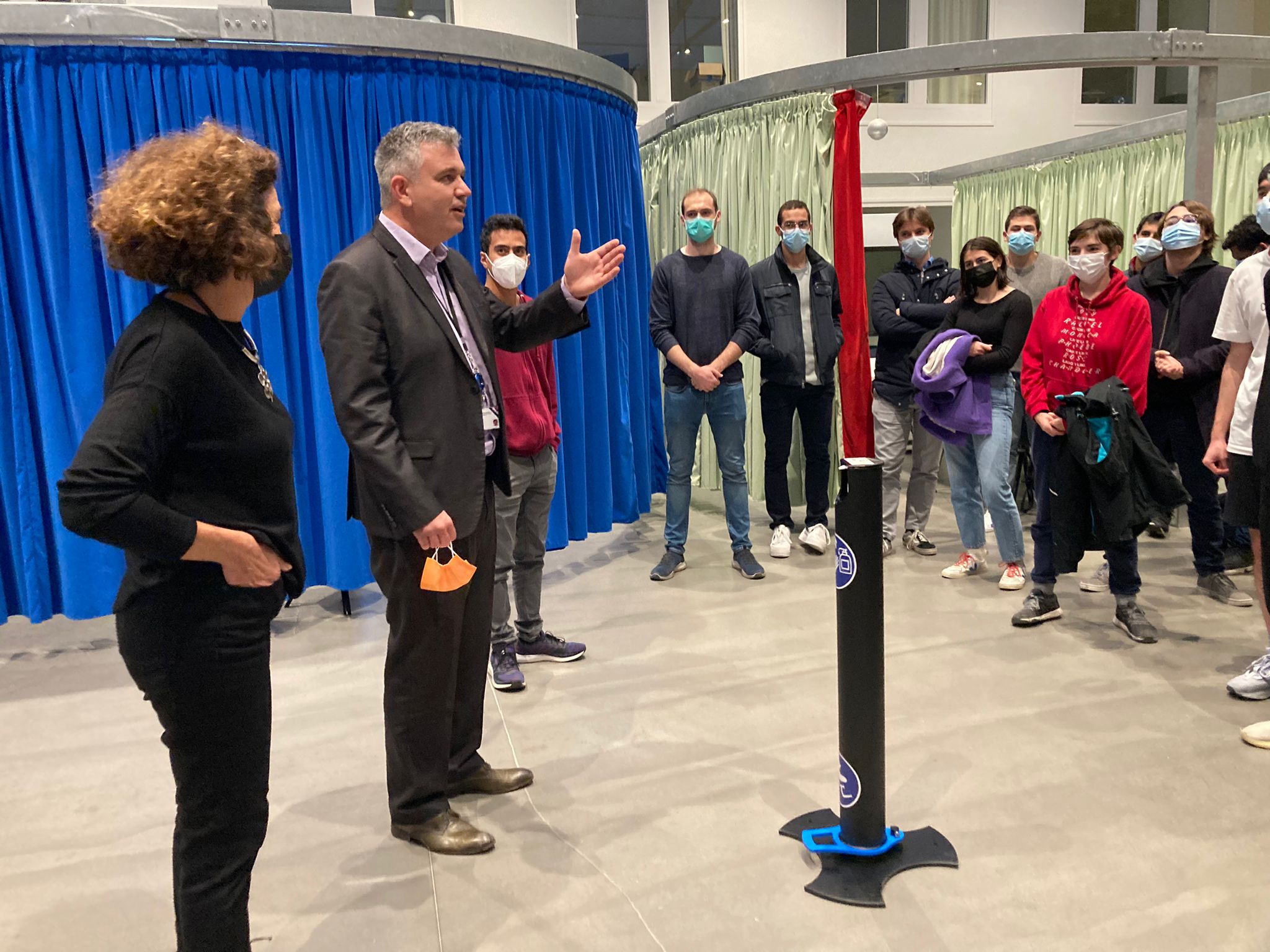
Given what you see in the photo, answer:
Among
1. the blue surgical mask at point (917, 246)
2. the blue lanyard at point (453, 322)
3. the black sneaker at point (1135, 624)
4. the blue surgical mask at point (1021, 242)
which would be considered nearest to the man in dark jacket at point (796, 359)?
the blue surgical mask at point (917, 246)

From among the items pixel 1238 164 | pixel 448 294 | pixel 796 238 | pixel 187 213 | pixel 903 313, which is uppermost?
pixel 1238 164

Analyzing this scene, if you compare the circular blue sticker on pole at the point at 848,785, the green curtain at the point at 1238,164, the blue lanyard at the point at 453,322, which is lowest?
the circular blue sticker on pole at the point at 848,785

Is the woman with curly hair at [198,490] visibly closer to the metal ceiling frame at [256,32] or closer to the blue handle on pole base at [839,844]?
the blue handle on pole base at [839,844]

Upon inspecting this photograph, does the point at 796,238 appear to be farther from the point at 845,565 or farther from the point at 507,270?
the point at 845,565

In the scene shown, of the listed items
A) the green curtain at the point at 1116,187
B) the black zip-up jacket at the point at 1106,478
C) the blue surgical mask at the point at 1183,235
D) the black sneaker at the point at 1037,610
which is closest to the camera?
the black zip-up jacket at the point at 1106,478

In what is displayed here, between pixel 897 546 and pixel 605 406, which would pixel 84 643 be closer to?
pixel 605 406

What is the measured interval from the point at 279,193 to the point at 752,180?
2389 mm

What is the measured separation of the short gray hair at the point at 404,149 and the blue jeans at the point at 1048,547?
228 centimetres

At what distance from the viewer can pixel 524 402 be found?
9.94 feet

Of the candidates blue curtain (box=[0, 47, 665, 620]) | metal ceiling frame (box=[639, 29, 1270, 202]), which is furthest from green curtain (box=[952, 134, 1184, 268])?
blue curtain (box=[0, 47, 665, 620])

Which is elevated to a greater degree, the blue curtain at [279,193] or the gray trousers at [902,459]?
the blue curtain at [279,193]

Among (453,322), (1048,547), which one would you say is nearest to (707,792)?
(453,322)

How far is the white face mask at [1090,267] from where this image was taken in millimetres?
3250

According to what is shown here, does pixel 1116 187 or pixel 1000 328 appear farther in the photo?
pixel 1116 187
